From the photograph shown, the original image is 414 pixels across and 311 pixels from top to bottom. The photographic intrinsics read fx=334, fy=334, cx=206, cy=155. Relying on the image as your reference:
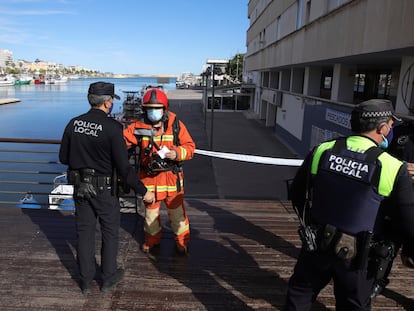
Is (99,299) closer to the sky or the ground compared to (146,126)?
closer to the ground

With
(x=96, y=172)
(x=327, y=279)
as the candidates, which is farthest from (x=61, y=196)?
(x=327, y=279)

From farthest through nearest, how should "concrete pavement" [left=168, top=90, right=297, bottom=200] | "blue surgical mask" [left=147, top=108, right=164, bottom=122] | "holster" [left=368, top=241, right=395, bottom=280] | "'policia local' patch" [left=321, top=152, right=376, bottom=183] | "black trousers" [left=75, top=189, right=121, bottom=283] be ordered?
"concrete pavement" [left=168, top=90, right=297, bottom=200] → "blue surgical mask" [left=147, top=108, right=164, bottom=122] → "black trousers" [left=75, top=189, right=121, bottom=283] → "holster" [left=368, top=241, right=395, bottom=280] → "'policia local' patch" [left=321, top=152, right=376, bottom=183]

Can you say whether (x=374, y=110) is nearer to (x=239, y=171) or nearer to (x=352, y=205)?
(x=352, y=205)

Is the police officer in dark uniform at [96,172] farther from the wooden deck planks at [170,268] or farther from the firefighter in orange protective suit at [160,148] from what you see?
the firefighter in orange protective suit at [160,148]

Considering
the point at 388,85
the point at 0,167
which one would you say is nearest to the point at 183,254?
the point at 388,85

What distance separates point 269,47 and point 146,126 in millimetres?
22124

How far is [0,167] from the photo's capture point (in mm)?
26422

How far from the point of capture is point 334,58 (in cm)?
1129

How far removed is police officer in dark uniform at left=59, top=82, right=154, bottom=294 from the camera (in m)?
2.78

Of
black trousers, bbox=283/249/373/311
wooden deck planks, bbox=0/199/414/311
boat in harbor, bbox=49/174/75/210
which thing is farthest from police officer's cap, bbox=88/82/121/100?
boat in harbor, bbox=49/174/75/210

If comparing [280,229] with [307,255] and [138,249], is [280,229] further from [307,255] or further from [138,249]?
[307,255]

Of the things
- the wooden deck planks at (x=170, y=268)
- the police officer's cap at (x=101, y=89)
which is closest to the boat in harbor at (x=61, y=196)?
the wooden deck planks at (x=170, y=268)

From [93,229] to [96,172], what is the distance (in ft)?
1.80

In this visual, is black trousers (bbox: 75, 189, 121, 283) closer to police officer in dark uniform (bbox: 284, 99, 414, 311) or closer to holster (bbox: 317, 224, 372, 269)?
police officer in dark uniform (bbox: 284, 99, 414, 311)
